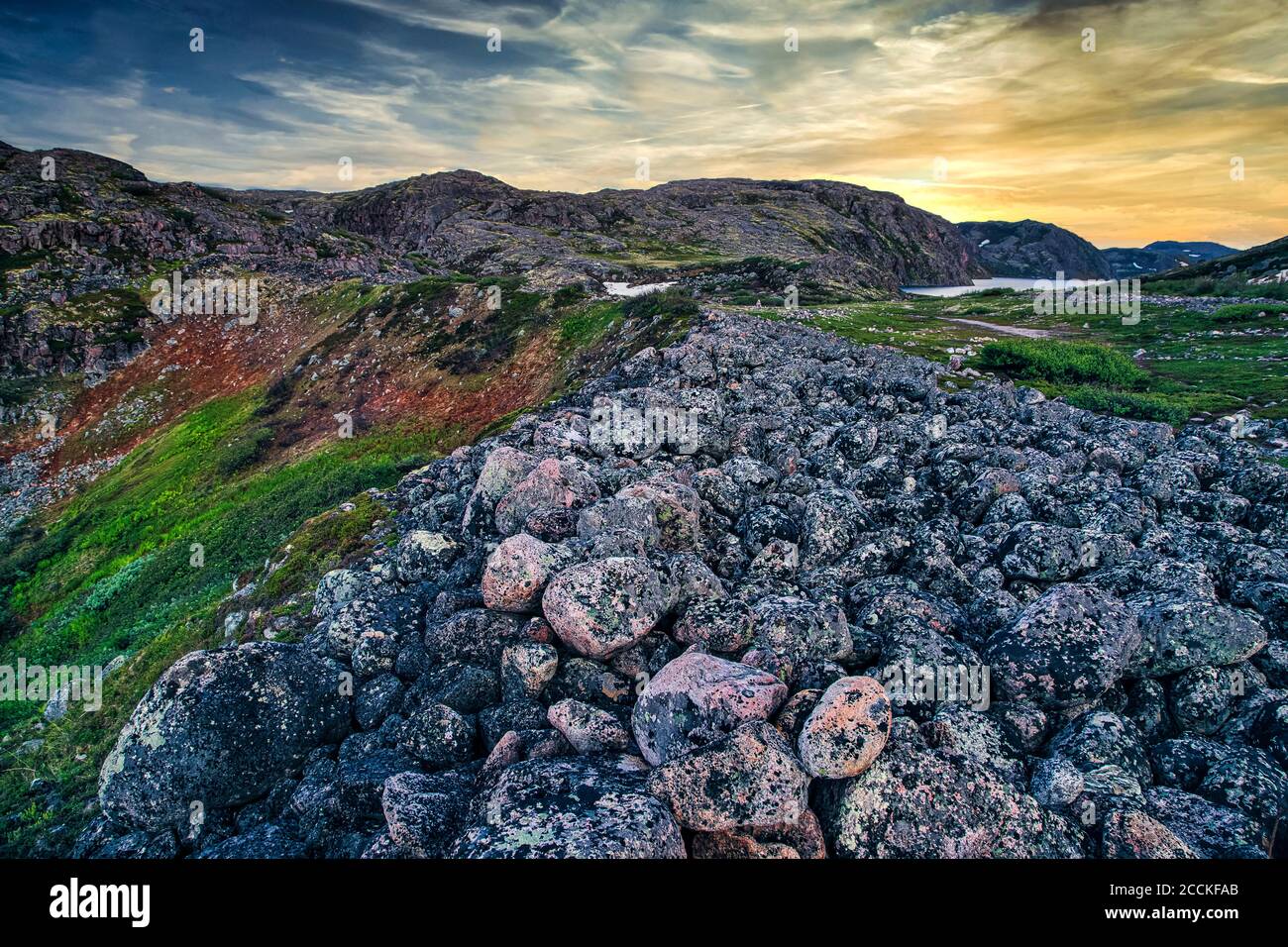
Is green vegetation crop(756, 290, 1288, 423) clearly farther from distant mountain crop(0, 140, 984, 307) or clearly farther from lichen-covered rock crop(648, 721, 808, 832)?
distant mountain crop(0, 140, 984, 307)

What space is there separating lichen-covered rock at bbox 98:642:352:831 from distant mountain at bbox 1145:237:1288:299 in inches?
2914

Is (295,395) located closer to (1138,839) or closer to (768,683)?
(768,683)

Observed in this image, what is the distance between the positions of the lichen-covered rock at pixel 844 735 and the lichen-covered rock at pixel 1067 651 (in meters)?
2.37

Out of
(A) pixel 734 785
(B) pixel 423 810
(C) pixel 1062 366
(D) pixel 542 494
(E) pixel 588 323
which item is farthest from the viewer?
(E) pixel 588 323

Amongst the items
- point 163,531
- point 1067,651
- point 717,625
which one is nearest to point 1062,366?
point 1067,651

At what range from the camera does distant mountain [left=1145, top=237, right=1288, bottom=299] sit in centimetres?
5831

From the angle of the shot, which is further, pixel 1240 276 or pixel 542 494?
pixel 1240 276

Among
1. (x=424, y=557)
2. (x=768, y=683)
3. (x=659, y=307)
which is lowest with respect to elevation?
(x=768, y=683)

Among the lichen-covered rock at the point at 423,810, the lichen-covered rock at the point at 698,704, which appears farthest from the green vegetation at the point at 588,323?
the lichen-covered rock at the point at 423,810

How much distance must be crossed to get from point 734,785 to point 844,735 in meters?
1.27

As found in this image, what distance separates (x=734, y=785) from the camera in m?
6.23

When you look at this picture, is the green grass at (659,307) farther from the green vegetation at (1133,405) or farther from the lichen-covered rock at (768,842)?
the lichen-covered rock at (768,842)
